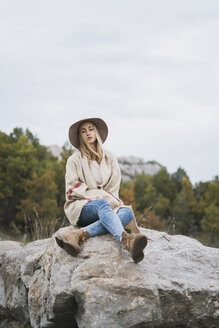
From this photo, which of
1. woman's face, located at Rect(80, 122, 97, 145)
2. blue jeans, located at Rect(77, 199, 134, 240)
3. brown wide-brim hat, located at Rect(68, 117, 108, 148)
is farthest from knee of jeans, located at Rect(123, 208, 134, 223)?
brown wide-brim hat, located at Rect(68, 117, 108, 148)

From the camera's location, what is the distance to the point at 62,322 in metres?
4.55

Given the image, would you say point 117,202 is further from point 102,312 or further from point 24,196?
point 24,196

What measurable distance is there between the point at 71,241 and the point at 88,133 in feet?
6.16

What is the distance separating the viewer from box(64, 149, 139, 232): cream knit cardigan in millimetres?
5191

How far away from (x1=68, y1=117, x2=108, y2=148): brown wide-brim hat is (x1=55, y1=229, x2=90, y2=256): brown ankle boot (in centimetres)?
166

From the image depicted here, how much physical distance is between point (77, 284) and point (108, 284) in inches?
13.4

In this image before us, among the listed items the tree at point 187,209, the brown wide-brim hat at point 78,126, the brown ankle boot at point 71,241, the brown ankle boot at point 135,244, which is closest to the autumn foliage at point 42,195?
the tree at point 187,209

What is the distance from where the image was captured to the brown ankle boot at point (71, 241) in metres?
4.29

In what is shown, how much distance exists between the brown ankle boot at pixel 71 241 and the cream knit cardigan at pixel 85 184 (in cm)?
54

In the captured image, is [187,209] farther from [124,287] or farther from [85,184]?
[124,287]

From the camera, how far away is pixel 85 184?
5.40 metres

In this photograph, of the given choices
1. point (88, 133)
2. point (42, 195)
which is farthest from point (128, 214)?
A: point (42, 195)

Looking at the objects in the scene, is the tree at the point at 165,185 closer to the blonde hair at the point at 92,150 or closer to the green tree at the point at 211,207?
the green tree at the point at 211,207

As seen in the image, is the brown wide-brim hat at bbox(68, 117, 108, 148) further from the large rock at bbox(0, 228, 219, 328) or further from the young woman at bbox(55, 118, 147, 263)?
the large rock at bbox(0, 228, 219, 328)
